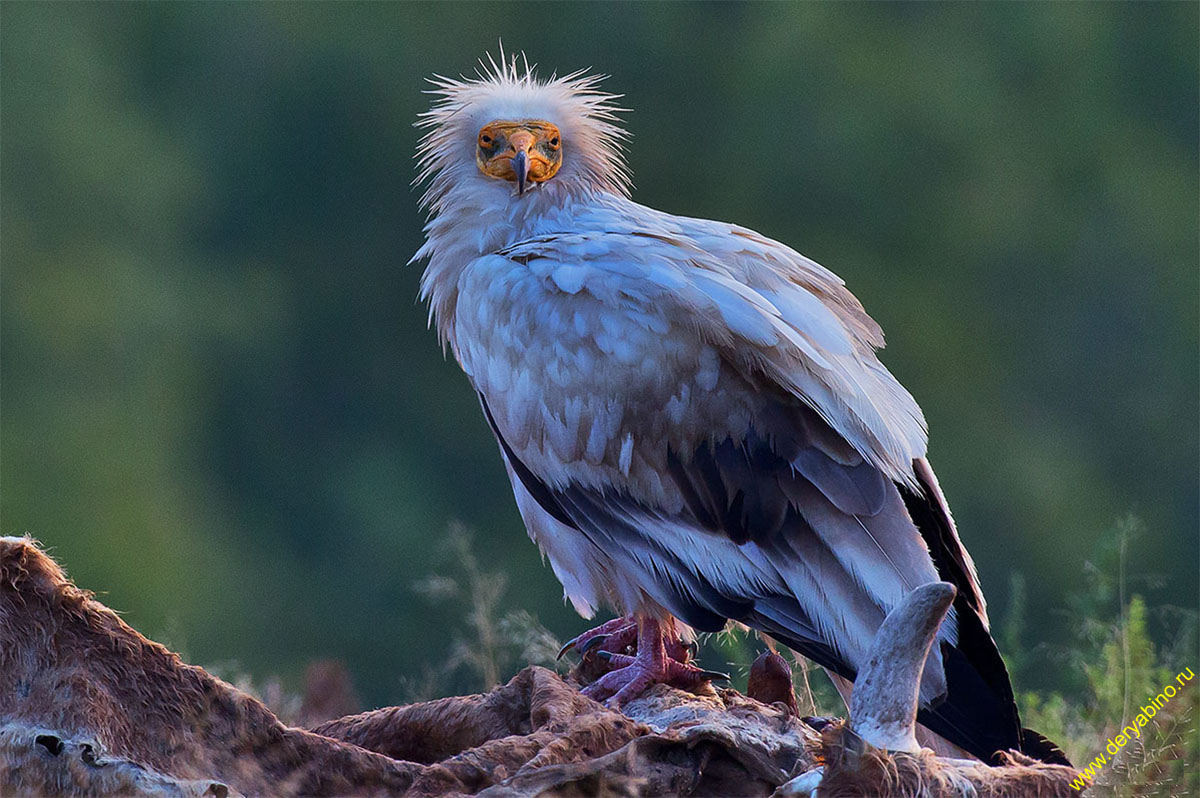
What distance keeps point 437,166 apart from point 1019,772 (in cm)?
342

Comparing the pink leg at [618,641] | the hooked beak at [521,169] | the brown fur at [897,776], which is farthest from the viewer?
the hooked beak at [521,169]

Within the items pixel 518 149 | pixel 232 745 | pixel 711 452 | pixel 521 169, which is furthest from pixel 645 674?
pixel 518 149

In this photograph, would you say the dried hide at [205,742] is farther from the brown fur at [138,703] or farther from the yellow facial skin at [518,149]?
the yellow facial skin at [518,149]

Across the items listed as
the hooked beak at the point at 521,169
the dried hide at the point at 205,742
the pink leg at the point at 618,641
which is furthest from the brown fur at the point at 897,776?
the hooked beak at the point at 521,169

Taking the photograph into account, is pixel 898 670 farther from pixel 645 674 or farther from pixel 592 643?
pixel 592 643

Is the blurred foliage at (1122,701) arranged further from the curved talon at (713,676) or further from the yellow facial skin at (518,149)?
the yellow facial skin at (518,149)

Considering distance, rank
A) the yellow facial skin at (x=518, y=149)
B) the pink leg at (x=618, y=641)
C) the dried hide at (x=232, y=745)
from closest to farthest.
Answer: the dried hide at (x=232, y=745)
the pink leg at (x=618, y=641)
the yellow facial skin at (x=518, y=149)

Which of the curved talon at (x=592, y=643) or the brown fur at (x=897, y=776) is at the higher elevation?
the curved talon at (x=592, y=643)

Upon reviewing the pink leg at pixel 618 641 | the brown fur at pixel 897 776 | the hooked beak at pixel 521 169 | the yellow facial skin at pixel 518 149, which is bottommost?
the brown fur at pixel 897 776

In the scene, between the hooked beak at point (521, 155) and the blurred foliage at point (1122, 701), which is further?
the hooked beak at point (521, 155)

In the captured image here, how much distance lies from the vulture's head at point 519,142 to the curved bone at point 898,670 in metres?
2.82

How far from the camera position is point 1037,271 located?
21875mm

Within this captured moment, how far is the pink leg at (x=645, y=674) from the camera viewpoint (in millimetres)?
4680

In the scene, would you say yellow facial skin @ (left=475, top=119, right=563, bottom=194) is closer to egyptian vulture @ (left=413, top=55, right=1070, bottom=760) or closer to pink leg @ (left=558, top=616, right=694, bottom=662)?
egyptian vulture @ (left=413, top=55, right=1070, bottom=760)
